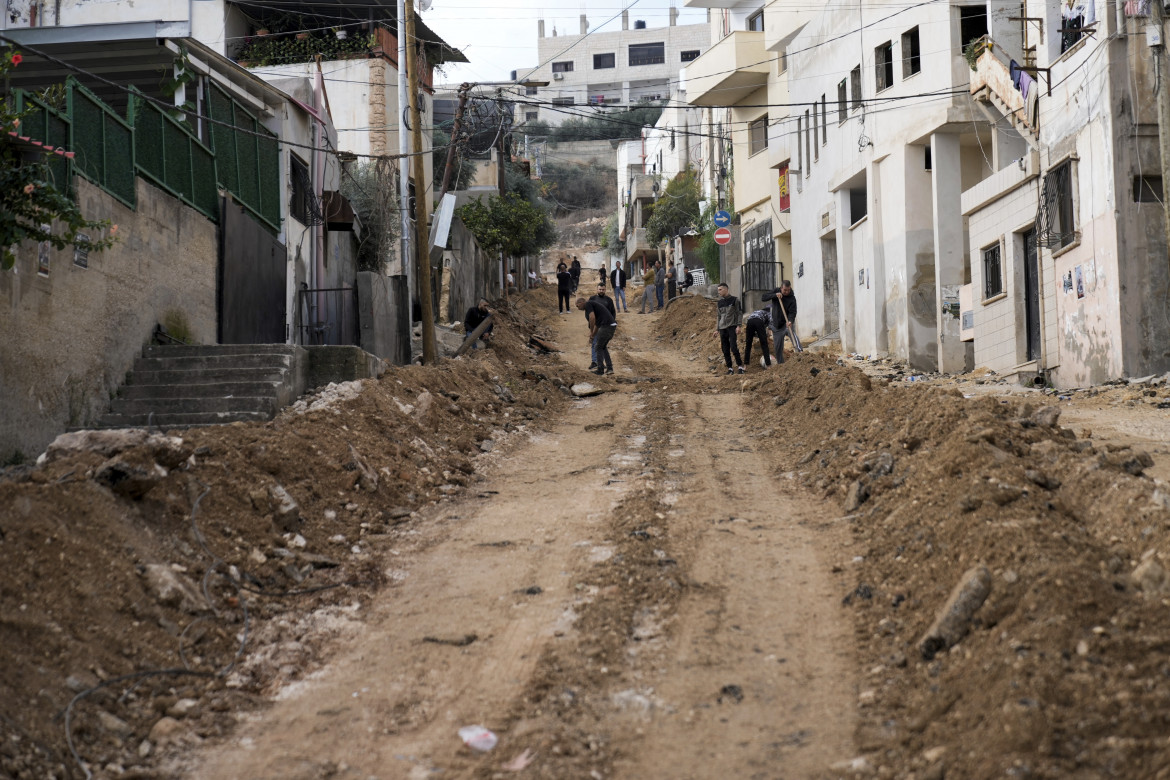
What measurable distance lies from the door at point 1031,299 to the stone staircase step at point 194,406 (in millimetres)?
13049

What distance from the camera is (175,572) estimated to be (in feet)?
24.1

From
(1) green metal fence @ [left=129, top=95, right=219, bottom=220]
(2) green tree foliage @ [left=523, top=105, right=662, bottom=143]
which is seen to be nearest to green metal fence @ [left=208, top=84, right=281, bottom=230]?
(1) green metal fence @ [left=129, top=95, right=219, bottom=220]

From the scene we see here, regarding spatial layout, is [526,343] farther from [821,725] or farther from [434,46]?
[821,725]

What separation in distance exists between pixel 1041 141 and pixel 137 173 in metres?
14.1

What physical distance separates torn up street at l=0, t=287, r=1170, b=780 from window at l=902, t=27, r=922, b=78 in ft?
44.8

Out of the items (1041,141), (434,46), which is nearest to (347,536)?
(1041,141)

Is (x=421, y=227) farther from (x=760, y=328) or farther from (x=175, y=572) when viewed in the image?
(x=175, y=572)

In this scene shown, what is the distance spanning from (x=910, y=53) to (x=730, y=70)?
10.2 m

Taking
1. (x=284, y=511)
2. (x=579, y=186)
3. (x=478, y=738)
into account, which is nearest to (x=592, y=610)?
(x=478, y=738)

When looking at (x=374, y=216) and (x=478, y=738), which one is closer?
(x=478, y=738)

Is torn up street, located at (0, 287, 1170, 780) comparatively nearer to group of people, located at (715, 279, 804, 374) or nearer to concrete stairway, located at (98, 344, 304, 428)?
concrete stairway, located at (98, 344, 304, 428)

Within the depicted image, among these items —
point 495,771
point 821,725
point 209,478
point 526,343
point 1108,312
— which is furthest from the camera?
point 526,343

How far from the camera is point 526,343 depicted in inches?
1099

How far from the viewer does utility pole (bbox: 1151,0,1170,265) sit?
14086 mm
